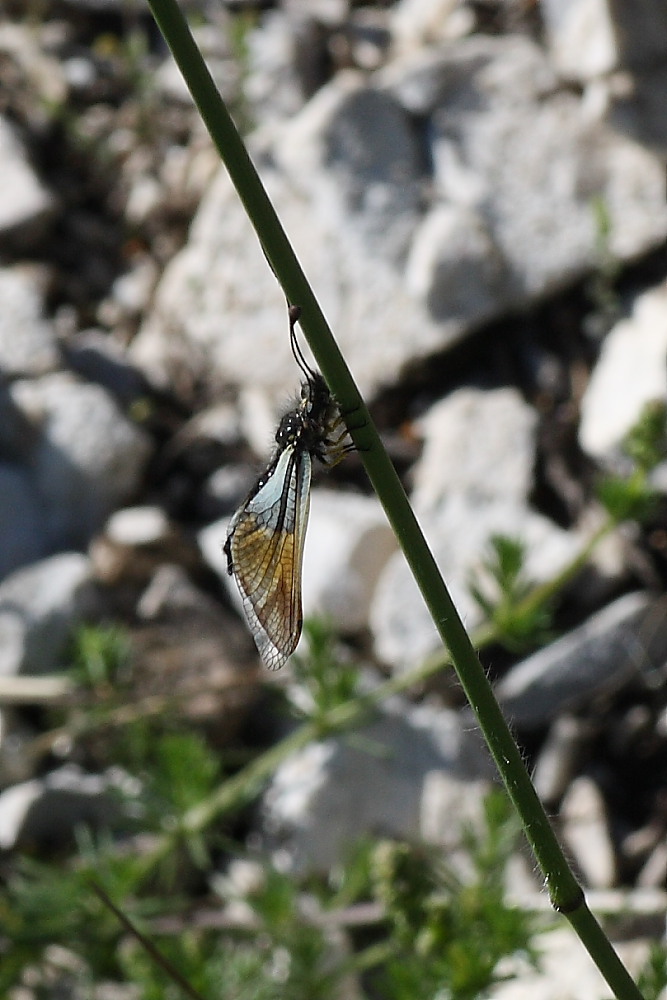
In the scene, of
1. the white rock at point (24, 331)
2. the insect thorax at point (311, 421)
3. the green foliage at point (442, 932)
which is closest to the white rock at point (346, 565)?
the green foliage at point (442, 932)

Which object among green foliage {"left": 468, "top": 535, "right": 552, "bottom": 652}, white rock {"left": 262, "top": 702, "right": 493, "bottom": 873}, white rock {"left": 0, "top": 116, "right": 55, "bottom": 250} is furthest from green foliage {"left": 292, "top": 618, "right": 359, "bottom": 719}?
white rock {"left": 0, "top": 116, "right": 55, "bottom": 250}

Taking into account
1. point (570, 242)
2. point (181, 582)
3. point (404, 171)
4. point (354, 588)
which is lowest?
point (354, 588)

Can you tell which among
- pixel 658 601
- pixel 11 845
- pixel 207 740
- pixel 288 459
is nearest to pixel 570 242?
pixel 658 601

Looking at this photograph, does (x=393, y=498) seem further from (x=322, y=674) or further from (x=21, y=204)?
(x=21, y=204)

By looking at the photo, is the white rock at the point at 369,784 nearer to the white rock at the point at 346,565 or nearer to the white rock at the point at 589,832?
the white rock at the point at 589,832

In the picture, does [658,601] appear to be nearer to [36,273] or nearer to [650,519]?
[650,519]

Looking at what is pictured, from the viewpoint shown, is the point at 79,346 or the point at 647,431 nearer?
the point at 647,431
